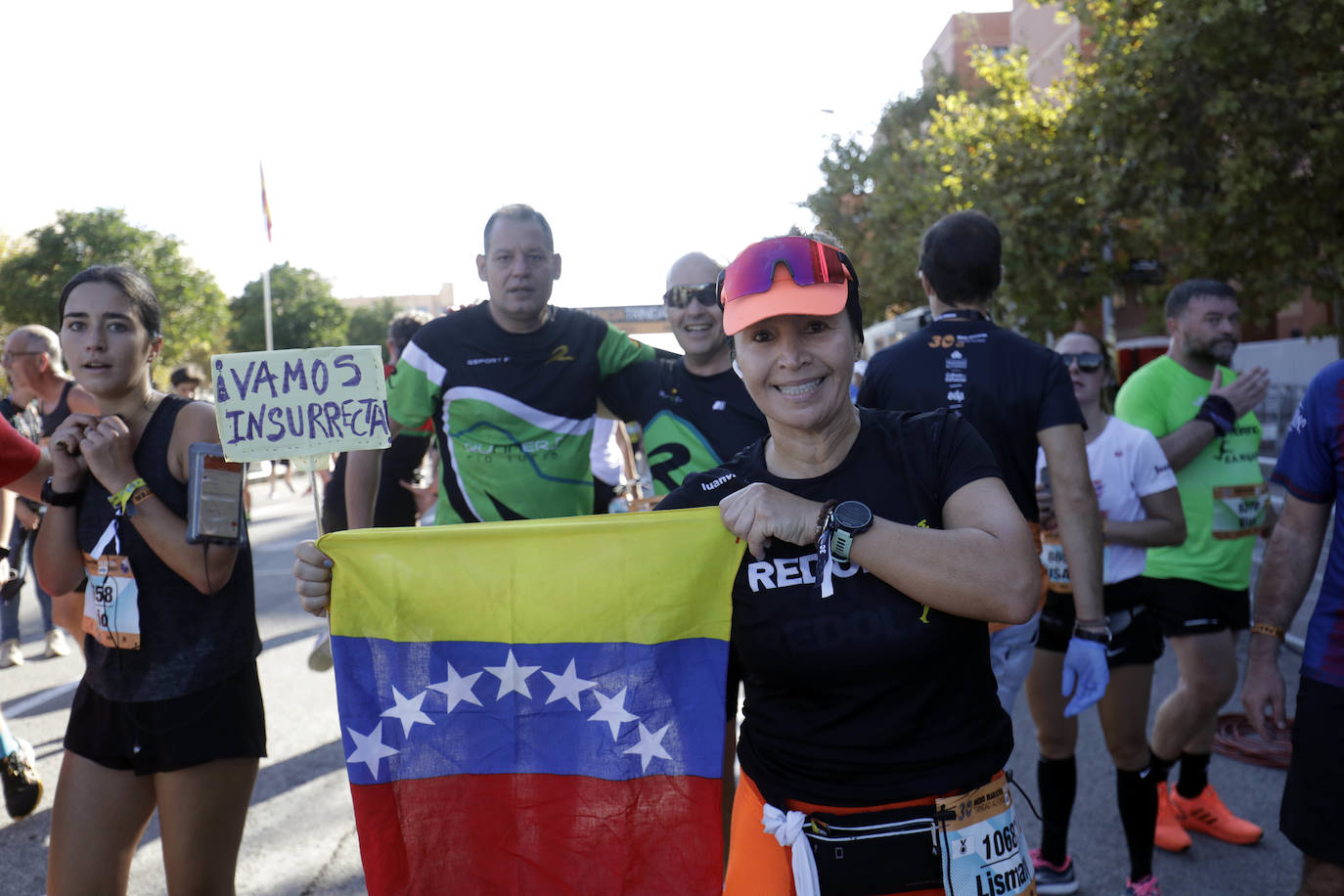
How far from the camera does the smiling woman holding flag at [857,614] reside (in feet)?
6.30

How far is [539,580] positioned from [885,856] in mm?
940

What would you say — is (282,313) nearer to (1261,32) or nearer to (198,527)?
(1261,32)

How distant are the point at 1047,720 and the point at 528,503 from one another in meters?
2.21

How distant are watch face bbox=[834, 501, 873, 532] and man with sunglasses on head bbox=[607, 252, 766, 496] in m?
1.72

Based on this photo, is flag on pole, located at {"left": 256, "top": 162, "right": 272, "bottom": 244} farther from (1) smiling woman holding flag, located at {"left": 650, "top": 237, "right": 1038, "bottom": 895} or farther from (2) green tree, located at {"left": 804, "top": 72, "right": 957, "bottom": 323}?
(1) smiling woman holding flag, located at {"left": 650, "top": 237, "right": 1038, "bottom": 895}

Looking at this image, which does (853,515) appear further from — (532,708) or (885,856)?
(532,708)

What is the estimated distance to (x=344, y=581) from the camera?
2398 millimetres

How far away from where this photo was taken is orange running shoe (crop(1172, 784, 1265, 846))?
14.5ft

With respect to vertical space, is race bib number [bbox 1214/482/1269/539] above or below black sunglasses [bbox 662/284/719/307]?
below

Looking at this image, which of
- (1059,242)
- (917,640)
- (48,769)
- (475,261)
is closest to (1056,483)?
(917,640)

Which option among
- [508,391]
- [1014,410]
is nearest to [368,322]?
[508,391]

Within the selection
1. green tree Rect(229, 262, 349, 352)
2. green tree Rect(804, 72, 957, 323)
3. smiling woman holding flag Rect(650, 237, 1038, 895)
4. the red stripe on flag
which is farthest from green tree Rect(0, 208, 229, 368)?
smiling woman holding flag Rect(650, 237, 1038, 895)

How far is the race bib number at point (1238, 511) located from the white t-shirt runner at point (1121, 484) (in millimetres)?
453

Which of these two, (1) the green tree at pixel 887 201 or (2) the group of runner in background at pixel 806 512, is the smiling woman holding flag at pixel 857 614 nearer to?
(2) the group of runner in background at pixel 806 512
